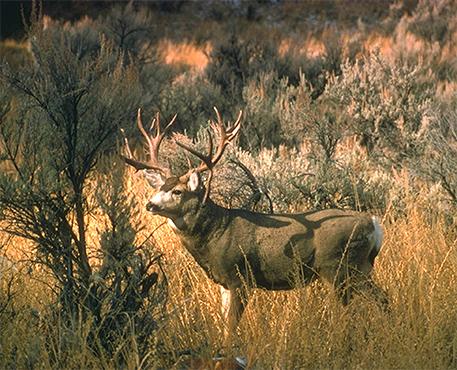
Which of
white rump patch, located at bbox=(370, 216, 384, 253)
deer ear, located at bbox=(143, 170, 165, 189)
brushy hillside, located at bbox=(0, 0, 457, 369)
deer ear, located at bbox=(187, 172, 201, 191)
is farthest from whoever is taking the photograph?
white rump patch, located at bbox=(370, 216, 384, 253)

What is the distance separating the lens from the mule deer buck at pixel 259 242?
4918mm

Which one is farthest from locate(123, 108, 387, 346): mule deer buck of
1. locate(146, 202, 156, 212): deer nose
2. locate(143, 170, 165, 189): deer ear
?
locate(146, 202, 156, 212): deer nose

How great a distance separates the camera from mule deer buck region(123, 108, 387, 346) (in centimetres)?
492

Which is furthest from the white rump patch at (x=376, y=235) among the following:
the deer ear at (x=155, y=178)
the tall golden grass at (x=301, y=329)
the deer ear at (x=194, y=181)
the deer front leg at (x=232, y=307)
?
the deer ear at (x=155, y=178)

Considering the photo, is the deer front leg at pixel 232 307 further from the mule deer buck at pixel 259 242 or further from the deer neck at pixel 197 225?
the deer neck at pixel 197 225

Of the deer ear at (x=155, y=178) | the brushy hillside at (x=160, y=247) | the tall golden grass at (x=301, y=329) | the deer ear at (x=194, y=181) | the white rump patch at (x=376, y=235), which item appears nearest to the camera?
the tall golden grass at (x=301, y=329)

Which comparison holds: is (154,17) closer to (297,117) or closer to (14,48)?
(14,48)

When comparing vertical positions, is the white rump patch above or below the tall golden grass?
above

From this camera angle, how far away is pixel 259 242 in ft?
16.4

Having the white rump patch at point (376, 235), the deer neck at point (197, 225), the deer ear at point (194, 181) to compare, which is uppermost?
the deer ear at point (194, 181)

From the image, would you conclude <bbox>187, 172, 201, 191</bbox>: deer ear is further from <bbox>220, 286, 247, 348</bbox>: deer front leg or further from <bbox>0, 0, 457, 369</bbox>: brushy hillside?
<bbox>220, 286, 247, 348</bbox>: deer front leg

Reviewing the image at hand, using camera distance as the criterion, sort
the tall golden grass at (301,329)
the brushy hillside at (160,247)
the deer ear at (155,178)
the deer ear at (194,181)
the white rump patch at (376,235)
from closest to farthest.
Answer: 1. the tall golden grass at (301,329)
2. the brushy hillside at (160,247)
3. the deer ear at (194,181)
4. the deer ear at (155,178)
5. the white rump patch at (376,235)

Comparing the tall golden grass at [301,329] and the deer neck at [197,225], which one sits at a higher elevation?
the deer neck at [197,225]

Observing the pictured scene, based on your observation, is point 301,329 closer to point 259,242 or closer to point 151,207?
point 259,242
